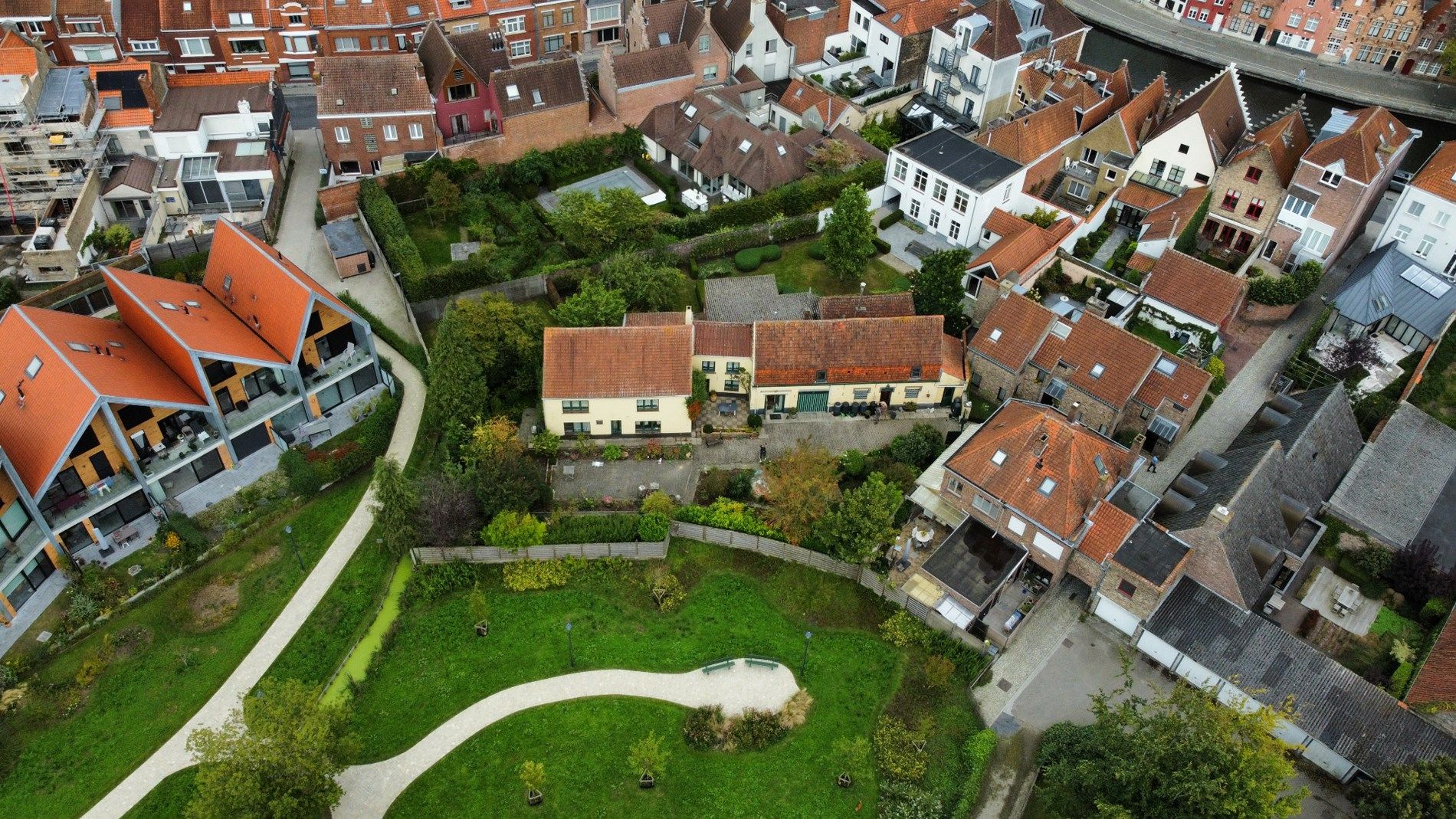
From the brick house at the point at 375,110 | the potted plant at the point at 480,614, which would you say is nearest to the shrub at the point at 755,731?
the potted plant at the point at 480,614

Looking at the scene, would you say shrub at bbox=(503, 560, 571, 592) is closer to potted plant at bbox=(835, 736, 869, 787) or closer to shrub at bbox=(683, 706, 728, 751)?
shrub at bbox=(683, 706, 728, 751)

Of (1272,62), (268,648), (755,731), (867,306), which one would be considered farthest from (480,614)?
(1272,62)

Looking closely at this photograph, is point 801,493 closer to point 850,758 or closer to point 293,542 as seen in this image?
point 850,758

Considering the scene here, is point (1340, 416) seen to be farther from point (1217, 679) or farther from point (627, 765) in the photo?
point (627, 765)

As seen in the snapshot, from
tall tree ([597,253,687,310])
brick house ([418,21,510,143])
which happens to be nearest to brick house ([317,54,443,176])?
brick house ([418,21,510,143])

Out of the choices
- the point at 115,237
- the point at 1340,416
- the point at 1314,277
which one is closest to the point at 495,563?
the point at 115,237

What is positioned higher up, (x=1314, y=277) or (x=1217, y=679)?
(x=1314, y=277)

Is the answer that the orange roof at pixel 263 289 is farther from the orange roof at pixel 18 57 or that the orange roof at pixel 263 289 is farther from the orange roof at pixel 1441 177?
the orange roof at pixel 1441 177
